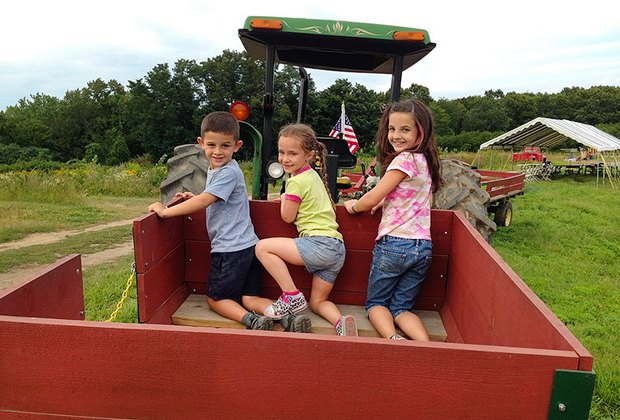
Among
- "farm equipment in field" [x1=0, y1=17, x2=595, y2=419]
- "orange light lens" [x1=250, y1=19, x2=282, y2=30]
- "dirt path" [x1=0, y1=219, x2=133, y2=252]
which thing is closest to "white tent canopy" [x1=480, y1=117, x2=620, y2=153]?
"dirt path" [x1=0, y1=219, x2=133, y2=252]

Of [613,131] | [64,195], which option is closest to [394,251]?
[64,195]

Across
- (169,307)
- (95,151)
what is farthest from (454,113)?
(169,307)

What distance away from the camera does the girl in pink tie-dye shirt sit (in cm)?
257

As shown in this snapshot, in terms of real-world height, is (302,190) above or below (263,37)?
below

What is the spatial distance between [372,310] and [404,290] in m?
0.19

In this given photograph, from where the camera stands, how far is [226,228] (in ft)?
8.63

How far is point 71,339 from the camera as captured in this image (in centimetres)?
121

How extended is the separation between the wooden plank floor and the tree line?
2007 cm

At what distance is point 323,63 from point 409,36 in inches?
43.0

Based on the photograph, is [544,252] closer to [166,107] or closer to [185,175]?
[185,175]

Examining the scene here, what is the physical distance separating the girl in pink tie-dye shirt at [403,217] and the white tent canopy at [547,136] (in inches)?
753

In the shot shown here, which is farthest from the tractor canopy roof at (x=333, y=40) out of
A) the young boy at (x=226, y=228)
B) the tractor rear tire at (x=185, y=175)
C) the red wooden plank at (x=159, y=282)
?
the red wooden plank at (x=159, y=282)

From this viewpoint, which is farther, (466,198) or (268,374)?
(466,198)

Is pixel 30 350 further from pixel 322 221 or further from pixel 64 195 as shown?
pixel 64 195
